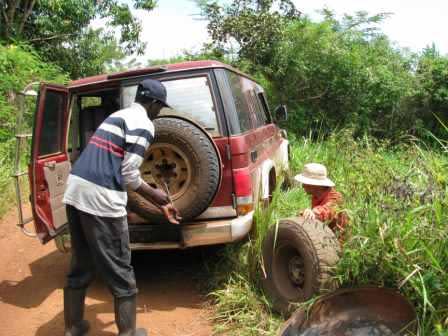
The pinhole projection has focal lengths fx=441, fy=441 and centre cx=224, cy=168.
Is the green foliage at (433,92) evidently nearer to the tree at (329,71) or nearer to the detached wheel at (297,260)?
the tree at (329,71)

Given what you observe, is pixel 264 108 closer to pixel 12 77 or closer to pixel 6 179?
pixel 6 179

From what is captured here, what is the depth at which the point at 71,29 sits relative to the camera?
11.2 m

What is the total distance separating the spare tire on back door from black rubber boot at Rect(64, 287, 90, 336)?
0.83m

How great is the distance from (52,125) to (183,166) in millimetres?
1323

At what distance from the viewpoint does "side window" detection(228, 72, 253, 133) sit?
4141mm

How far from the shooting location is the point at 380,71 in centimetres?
1119

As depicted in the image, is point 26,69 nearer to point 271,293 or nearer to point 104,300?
point 104,300

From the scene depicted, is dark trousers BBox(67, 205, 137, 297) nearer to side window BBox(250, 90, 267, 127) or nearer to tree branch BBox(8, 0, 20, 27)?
side window BBox(250, 90, 267, 127)

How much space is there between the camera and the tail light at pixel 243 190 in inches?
146

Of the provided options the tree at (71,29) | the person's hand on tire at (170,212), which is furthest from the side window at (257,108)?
the tree at (71,29)

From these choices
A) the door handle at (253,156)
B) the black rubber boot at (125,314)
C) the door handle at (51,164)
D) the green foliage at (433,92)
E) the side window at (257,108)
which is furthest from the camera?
the green foliage at (433,92)

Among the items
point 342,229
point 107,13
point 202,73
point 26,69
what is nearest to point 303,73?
point 107,13

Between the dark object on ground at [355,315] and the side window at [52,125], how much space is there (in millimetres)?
2570

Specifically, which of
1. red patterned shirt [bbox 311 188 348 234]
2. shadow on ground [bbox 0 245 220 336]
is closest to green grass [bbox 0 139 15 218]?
shadow on ground [bbox 0 245 220 336]
